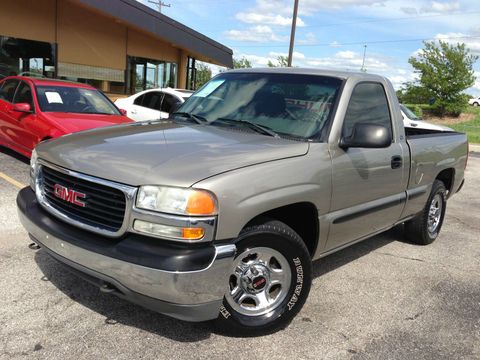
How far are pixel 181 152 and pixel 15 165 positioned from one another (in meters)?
5.81

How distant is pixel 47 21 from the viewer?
14.9 m

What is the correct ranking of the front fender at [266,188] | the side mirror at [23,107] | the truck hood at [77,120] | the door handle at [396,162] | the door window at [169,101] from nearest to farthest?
the front fender at [266,188] → the door handle at [396,162] → the truck hood at [77,120] → the side mirror at [23,107] → the door window at [169,101]

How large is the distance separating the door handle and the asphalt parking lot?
3.43 ft

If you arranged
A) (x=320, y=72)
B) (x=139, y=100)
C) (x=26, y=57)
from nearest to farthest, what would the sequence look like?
(x=320, y=72)
(x=139, y=100)
(x=26, y=57)

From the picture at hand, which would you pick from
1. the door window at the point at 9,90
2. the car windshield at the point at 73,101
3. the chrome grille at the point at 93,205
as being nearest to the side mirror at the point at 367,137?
the chrome grille at the point at 93,205

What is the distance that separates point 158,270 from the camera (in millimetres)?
2557

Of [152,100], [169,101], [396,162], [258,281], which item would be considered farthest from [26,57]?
[258,281]

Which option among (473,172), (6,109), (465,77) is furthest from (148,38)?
(465,77)

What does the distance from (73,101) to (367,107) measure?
556 centimetres

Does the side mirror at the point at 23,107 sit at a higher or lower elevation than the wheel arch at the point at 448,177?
higher

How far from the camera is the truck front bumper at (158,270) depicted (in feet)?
8.45

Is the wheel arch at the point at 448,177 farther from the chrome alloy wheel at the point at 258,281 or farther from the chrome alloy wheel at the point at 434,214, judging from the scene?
the chrome alloy wheel at the point at 258,281

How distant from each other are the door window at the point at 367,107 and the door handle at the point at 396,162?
294mm

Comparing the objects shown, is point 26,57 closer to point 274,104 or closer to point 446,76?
point 274,104
